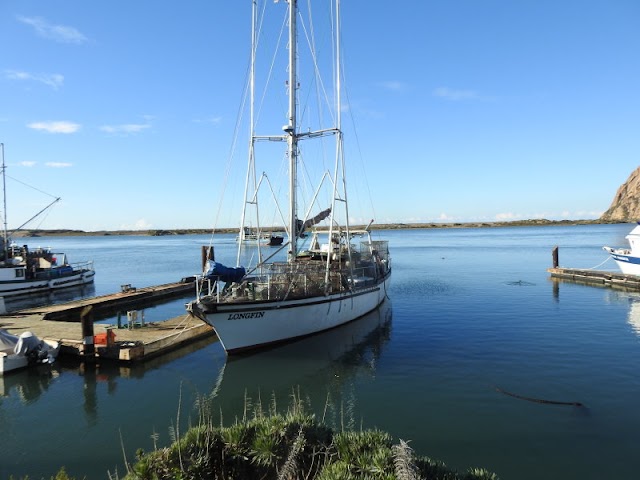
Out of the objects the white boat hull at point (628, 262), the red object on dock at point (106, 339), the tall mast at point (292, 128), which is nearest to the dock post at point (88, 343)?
the red object on dock at point (106, 339)

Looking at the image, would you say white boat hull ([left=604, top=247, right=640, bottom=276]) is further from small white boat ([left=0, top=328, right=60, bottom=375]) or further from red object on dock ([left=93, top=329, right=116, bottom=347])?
small white boat ([left=0, top=328, right=60, bottom=375])

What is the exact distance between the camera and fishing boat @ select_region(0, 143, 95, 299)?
137 feet

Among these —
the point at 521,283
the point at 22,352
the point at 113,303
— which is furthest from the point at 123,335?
the point at 521,283

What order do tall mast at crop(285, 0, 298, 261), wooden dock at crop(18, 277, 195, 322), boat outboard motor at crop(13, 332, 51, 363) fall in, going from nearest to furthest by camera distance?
boat outboard motor at crop(13, 332, 51, 363) < tall mast at crop(285, 0, 298, 261) < wooden dock at crop(18, 277, 195, 322)

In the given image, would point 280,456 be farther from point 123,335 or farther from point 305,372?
point 123,335

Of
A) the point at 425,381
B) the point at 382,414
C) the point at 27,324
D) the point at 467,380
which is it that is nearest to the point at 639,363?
the point at 467,380

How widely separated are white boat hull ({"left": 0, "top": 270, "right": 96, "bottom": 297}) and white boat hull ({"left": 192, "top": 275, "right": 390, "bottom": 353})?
33.7 meters

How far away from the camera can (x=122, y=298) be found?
32.8 metres

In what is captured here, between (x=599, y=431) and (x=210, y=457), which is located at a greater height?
(x=210, y=457)

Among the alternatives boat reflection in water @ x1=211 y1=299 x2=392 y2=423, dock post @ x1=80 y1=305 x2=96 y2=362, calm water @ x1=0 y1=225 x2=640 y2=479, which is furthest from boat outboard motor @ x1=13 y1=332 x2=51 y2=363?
boat reflection in water @ x1=211 y1=299 x2=392 y2=423

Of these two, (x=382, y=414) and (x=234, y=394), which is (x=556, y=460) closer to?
(x=382, y=414)

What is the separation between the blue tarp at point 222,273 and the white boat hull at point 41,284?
32.6 meters

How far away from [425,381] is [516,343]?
23.8 ft

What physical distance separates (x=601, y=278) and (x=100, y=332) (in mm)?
41498
